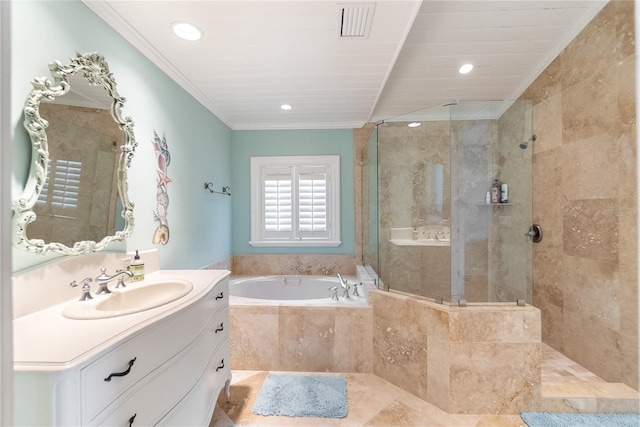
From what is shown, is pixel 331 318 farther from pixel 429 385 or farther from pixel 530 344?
pixel 530 344

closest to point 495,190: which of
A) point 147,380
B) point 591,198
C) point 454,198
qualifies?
point 454,198

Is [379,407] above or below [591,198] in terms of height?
below

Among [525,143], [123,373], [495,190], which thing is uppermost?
[525,143]

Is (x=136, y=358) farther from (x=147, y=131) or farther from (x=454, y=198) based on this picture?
(x=454, y=198)

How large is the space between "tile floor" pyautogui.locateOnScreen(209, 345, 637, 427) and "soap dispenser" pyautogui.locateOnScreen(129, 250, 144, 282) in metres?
0.98

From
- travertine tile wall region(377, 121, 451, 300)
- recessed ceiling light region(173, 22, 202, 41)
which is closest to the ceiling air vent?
recessed ceiling light region(173, 22, 202, 41)

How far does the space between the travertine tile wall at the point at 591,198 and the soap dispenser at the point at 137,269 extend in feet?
9.54

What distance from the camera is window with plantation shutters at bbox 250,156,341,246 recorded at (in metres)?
3.06

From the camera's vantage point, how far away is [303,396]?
172 centimetres

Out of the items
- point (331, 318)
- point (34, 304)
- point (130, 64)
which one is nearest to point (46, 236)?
point (34, 304)

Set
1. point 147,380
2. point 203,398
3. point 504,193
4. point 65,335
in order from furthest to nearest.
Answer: point 504,193 → point 203,398 → point 147,380 → point 65,335

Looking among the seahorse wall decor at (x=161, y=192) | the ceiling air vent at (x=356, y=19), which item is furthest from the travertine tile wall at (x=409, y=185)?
the seahorse wall decor at (x=161, y=192)

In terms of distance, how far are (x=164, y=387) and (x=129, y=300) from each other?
1.59 ft

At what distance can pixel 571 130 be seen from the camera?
193cm
